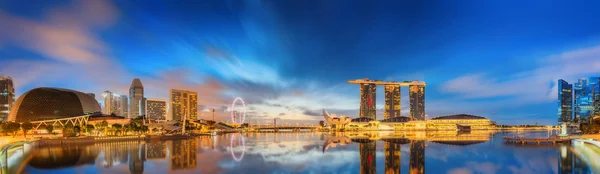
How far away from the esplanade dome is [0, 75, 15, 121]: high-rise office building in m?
61.4

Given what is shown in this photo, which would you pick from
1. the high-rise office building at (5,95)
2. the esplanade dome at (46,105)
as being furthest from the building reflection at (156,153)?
the high-rise office building at (5,95)

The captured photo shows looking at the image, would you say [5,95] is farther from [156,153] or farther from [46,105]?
[156,153]

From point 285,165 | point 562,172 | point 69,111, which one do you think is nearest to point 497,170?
point 562,172

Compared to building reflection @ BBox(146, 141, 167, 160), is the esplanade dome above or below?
above

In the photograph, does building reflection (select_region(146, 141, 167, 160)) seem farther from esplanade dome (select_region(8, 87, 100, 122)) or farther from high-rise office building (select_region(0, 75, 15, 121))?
high-rise office building (select_region(0, 75, 15, 121))

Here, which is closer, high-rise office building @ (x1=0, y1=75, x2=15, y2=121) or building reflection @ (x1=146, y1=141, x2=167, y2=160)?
building reflection @ (x1=146, y1=141, x2=167, y2=160)

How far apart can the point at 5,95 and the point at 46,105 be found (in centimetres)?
7950

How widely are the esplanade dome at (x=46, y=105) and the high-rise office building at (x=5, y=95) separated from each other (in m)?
61.4

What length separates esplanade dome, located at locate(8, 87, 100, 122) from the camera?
115 metres

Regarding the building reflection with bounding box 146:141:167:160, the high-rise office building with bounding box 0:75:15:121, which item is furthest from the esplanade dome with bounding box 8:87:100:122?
the building reflection with bounding box 146:141:167:160

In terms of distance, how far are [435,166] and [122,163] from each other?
3513cm

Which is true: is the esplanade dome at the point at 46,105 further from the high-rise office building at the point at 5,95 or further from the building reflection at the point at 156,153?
the building reflection at the point at 156,153

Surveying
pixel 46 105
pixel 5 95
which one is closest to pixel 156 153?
pixel 46 105

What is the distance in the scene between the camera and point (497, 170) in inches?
1437
